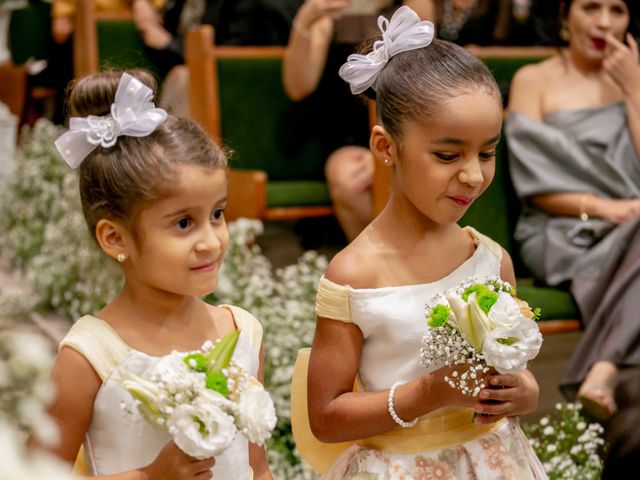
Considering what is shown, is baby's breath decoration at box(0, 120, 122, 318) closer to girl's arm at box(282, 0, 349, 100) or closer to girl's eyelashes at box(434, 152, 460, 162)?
girl's arm at box(282, 0, 349, 100)

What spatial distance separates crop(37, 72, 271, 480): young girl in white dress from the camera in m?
1.95

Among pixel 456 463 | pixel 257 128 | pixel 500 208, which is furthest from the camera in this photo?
pixel 257 128

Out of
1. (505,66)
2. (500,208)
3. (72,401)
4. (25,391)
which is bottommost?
(500,208)

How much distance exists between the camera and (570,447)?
3.21m

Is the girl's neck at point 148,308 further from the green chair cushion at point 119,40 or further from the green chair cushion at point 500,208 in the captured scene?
the green chair cushion at point 119,40

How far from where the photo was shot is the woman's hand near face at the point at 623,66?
4016mm

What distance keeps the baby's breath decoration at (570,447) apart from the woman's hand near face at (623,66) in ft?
4.39

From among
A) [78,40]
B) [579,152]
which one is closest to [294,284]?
[579,152]

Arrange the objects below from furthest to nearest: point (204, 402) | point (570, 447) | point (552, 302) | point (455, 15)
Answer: point (455, 15)
point (552, 302)
point (570, 447)
point (204, 402)

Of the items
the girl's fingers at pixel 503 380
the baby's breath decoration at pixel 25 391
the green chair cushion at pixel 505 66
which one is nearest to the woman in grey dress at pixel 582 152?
the green chair cushion at pixel 505 66

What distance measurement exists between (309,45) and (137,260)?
2.99m

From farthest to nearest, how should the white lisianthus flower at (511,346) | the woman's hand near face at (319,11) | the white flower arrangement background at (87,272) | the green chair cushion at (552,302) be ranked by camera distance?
the woman's hand near face at (319,11)
the green chair cushion at (552,302)
the white flower arrangement background at (87,272)
the white lisianthus flower at (511,346)

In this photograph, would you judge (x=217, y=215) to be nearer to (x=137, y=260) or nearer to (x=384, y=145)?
(x=137, y=260)

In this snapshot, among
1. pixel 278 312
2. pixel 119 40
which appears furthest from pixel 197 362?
pixel 119 40
